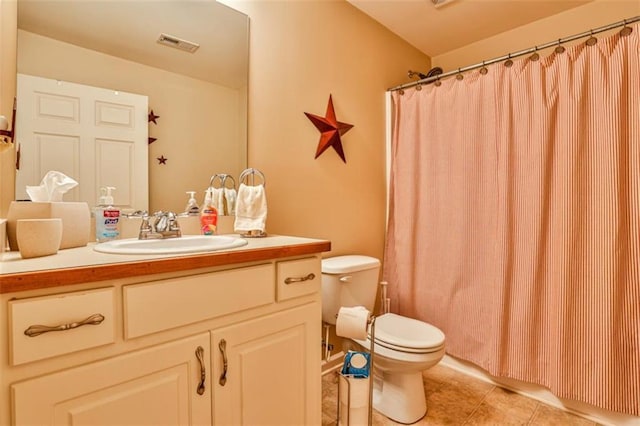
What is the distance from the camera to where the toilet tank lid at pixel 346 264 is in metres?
1.66

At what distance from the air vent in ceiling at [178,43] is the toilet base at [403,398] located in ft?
5.98

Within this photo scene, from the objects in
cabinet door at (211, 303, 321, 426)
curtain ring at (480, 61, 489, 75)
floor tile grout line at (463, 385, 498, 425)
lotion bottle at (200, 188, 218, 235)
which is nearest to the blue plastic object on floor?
cabinet door at (211, 303, 321, 426)

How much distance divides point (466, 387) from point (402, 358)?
70 cm

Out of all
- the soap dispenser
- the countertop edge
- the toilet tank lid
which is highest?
the soap dispenser

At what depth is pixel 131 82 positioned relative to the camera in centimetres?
126

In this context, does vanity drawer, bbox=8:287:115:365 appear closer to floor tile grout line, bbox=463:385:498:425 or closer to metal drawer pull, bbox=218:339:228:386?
metal drawer pull, bbox=218:339:228:386

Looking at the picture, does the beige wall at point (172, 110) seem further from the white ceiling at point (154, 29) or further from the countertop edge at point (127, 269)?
the countertop edge at point (127, 269)

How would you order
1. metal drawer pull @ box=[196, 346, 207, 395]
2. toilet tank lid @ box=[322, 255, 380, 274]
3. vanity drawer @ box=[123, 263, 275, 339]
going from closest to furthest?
vanity drawer @ box=[123, 263, 275, 339]
metal drawer pull @ box=[196, 346, 207, 395]
toilet tank lid @ box=[322, 255, 380, 274]

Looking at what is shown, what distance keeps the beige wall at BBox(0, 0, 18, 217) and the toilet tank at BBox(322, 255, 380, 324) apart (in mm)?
1262

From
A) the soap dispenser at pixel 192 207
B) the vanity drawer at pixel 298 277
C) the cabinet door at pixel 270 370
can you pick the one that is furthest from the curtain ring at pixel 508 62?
the soap dispenser at pixel 192 207

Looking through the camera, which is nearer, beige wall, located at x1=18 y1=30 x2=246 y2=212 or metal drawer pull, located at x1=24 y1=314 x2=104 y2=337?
metal drawer pull, located at x1=24 y1=314 x2=104 y2=337

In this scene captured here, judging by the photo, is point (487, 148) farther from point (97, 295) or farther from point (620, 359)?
point (97, 295)

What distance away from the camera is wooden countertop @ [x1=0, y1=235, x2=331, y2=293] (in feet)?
2.09

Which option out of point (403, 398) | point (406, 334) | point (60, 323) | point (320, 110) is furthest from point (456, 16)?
point (60, 323)
